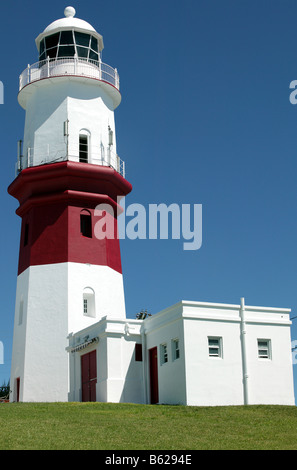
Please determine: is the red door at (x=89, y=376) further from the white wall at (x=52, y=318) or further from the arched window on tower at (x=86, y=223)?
the arched window on tower at (x=86, y=223)

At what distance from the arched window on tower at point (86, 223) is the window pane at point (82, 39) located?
427 inches

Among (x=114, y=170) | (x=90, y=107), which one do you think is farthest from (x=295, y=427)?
(x=90, y=107)

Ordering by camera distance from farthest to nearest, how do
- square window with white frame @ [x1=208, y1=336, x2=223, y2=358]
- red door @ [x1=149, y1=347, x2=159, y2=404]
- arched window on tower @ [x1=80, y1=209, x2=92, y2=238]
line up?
arched window on tower @ [x1=80, y1=209, x2=92, y2=238] < red door @ [x1=149, y1=347, x2=159, y2=404] < square window with white frame @ [x1=208, y1=336, x2=223, y2=358]

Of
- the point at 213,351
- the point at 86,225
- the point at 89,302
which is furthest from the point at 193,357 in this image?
the point at 86,225

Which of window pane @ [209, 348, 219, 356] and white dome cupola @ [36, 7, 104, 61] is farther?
white dome cupola @ [36, 7, 104, 61]

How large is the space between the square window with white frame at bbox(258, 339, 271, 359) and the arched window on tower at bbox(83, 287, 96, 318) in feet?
33.7

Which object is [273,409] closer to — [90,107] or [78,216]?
[78,216]

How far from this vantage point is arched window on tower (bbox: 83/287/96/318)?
136 feet

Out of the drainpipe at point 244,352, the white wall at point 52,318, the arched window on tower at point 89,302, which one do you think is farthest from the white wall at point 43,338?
the drainpipe at point 244,352

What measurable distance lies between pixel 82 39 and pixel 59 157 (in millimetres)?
8239

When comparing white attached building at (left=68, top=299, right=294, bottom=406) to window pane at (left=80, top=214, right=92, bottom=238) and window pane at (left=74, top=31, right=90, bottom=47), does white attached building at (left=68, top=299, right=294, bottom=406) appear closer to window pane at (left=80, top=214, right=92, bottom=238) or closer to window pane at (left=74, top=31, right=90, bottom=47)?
window pane at (left=80, top=214, right=92, bottom=238)

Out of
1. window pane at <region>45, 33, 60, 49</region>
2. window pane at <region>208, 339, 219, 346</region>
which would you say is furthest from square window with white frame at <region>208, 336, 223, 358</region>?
window pane at <region>45, 33, 60, 49</region>

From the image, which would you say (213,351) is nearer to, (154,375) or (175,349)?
(175,349)

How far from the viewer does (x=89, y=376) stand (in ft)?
123
